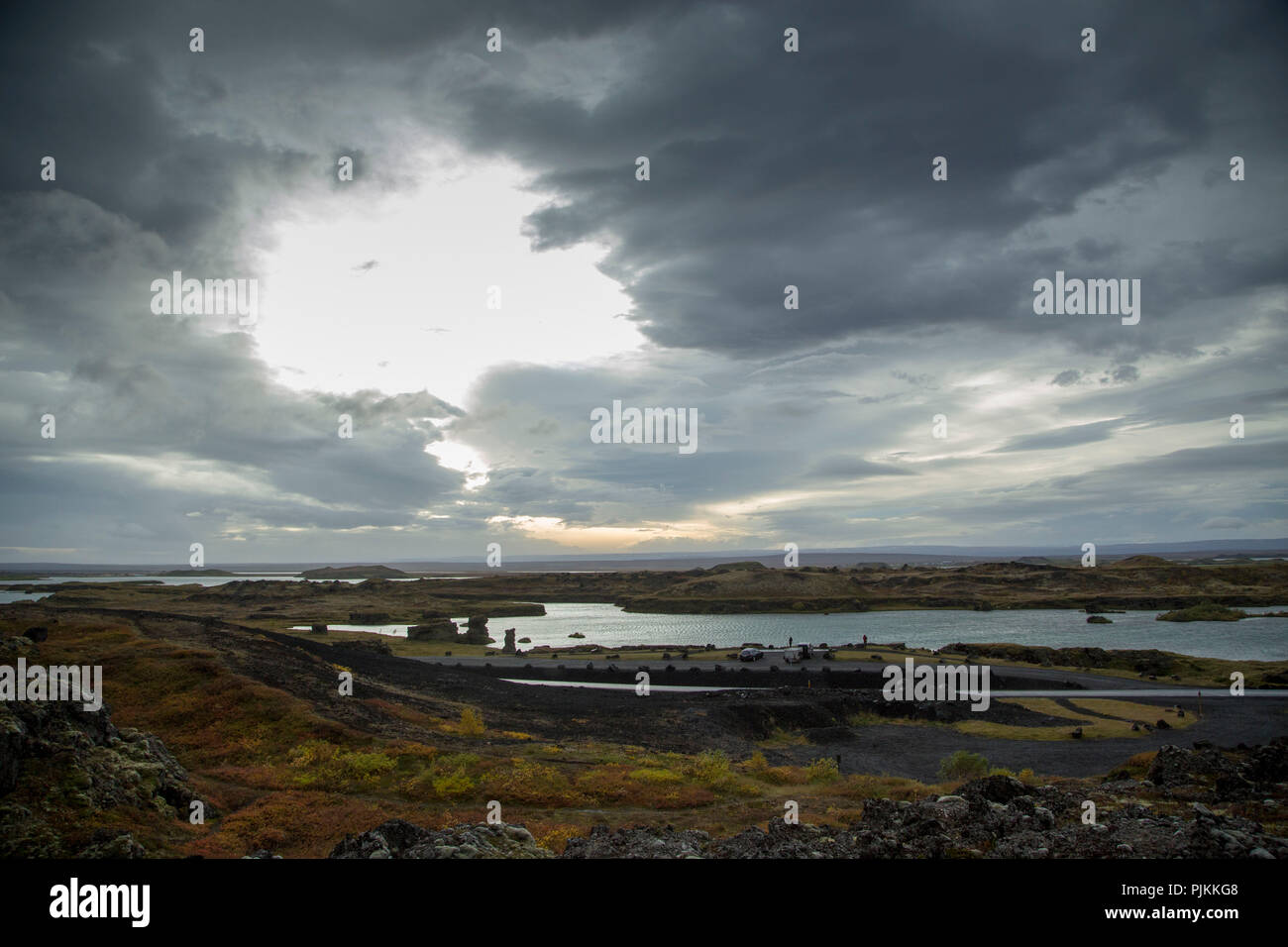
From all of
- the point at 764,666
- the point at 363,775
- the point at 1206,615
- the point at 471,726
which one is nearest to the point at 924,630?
the point at 1206,615

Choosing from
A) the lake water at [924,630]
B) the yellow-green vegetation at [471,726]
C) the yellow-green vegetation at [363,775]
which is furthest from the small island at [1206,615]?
the yellow-green vegetation at [471,726]

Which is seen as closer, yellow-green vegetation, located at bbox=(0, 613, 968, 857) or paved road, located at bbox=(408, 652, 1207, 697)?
yellow-green vegetation, located at bbox=(0, 613, 968, 857)

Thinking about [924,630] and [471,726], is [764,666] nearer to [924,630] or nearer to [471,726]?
[471,726]

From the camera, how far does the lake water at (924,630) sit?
300 ft

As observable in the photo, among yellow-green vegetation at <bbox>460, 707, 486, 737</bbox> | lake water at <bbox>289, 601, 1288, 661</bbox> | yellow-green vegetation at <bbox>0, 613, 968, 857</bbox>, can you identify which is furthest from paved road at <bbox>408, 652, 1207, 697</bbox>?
yellow-green vegetation at <bbox>0, 613, 968, 857</bbox>

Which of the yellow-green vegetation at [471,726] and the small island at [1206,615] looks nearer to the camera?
the yellow-green vegetation at [471,726]

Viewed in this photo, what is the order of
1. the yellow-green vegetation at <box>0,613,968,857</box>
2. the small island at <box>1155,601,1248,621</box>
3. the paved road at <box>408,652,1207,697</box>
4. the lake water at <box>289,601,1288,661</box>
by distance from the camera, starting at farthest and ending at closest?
the small island at <box>1155,601,1248,621</box> → the lake water at <box>289,601,1288,661</box> → the paved road at <box>408,652,1207,697</box> → the yellow-green vegetation at <box>0,613,968,857</box>

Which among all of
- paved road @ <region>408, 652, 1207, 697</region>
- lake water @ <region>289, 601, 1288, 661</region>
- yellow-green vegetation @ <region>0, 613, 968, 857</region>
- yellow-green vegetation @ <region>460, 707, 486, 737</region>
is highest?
yellow-green vegetation @ <region>0, 613, 968, 857</region>

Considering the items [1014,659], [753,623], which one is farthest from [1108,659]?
[753,623]

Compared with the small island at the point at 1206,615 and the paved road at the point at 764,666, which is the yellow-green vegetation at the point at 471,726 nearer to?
the paved road at the point at 764,666

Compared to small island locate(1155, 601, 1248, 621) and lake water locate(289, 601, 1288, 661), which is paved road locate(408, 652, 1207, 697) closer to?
lake water locate(289, 601, 1288, 661)

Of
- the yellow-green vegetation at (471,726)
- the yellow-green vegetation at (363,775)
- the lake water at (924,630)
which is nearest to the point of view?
the yellow-green vegetation at (363,775)

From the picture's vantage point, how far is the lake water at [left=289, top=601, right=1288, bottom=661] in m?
91.3
